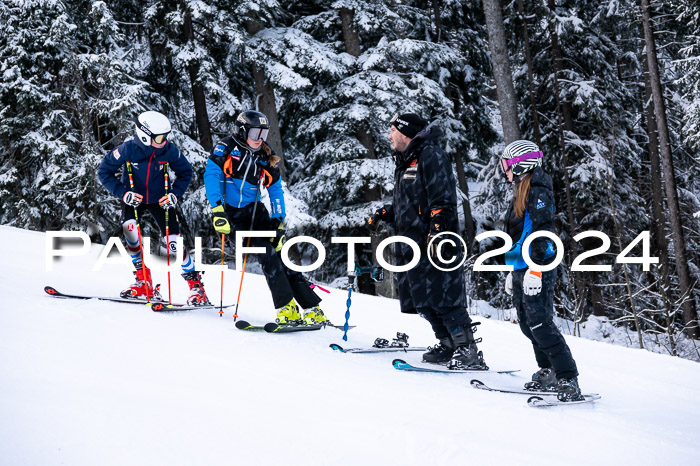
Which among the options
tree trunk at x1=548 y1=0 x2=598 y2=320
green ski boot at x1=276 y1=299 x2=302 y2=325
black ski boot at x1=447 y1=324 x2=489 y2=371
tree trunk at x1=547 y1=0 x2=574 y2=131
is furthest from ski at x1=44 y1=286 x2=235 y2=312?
tree trunk at x1=547 y1=0 x2=574 y2=131

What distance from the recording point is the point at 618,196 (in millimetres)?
19000

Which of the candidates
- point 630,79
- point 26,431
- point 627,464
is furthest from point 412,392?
point 630,79

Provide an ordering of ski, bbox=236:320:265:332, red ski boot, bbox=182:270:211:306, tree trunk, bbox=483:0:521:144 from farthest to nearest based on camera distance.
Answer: tree trunk, bbox=483:0:521:144, red ski boot, bbox=182:270:211:306, ski, bbox=236:320:265:332

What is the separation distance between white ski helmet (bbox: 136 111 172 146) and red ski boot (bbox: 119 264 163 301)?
152 cm

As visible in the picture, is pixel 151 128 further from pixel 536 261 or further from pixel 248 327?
pixel 536 261

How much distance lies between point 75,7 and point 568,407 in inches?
640

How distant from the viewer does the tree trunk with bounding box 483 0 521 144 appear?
12.9m

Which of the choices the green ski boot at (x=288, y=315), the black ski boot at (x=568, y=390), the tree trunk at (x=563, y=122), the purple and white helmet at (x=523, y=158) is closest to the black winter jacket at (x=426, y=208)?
the purple and white helmet at (x=523, y=158)

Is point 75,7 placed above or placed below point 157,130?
above

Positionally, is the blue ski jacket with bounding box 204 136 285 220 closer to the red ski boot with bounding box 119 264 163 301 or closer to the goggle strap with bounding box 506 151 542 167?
the red ski boot with bounding box 119 264 163 301

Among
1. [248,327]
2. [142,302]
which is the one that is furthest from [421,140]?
[142,302]

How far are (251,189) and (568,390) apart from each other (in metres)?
3.50

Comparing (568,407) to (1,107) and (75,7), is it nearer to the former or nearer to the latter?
(1,107)

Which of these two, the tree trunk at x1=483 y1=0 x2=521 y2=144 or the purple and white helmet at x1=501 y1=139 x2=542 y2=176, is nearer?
the purple and white helmet at x1=501 y1=139 x2=542 y2=176
